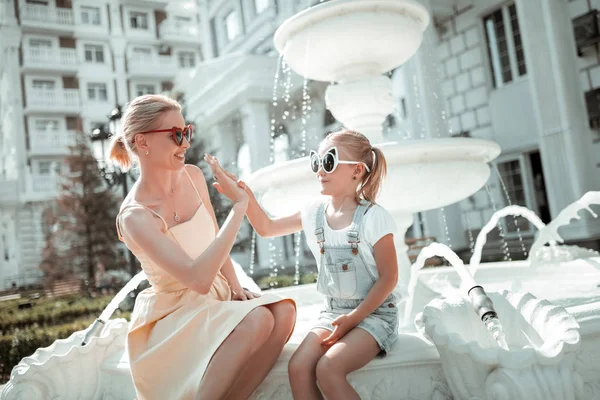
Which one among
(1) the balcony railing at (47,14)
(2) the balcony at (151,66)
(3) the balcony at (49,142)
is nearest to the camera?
(3) the balcony at (49,142)

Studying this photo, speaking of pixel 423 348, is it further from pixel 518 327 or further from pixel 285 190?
pixel 285 190

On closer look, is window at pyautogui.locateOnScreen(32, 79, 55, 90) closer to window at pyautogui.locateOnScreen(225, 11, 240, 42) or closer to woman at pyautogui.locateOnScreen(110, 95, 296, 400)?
window at pyautogui.locateOnScreen(225, 11, 240, 42)

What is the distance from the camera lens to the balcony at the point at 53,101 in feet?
94.6

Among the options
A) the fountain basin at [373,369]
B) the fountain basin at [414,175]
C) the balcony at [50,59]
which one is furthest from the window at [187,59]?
the fountain basin at [373,369]

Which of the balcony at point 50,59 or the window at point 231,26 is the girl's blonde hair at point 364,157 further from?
the balcony at point 50,59

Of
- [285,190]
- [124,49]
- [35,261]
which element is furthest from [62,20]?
[285,190]

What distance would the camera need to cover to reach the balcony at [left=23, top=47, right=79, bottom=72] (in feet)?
A: 95.5

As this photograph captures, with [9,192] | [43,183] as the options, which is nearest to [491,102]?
[43,183]

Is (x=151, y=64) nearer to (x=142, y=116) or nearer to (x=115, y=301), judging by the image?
(x=115, y=301)

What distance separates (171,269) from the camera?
6.61 feet

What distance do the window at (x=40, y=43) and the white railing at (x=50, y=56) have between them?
51 centimetres

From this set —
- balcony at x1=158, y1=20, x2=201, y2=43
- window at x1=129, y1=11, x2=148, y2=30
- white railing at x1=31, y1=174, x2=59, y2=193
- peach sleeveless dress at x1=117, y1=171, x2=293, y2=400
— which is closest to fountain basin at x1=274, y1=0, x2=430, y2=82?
peach sleeveless dress at x1=117, y1=171, x2=293, y2=400

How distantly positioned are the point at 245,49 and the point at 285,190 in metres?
19.1

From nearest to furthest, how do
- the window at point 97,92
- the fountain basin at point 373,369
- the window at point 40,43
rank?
1. the fountain basin at point 373,369
2. the window at point 40,43
3. the window at point 97,92
